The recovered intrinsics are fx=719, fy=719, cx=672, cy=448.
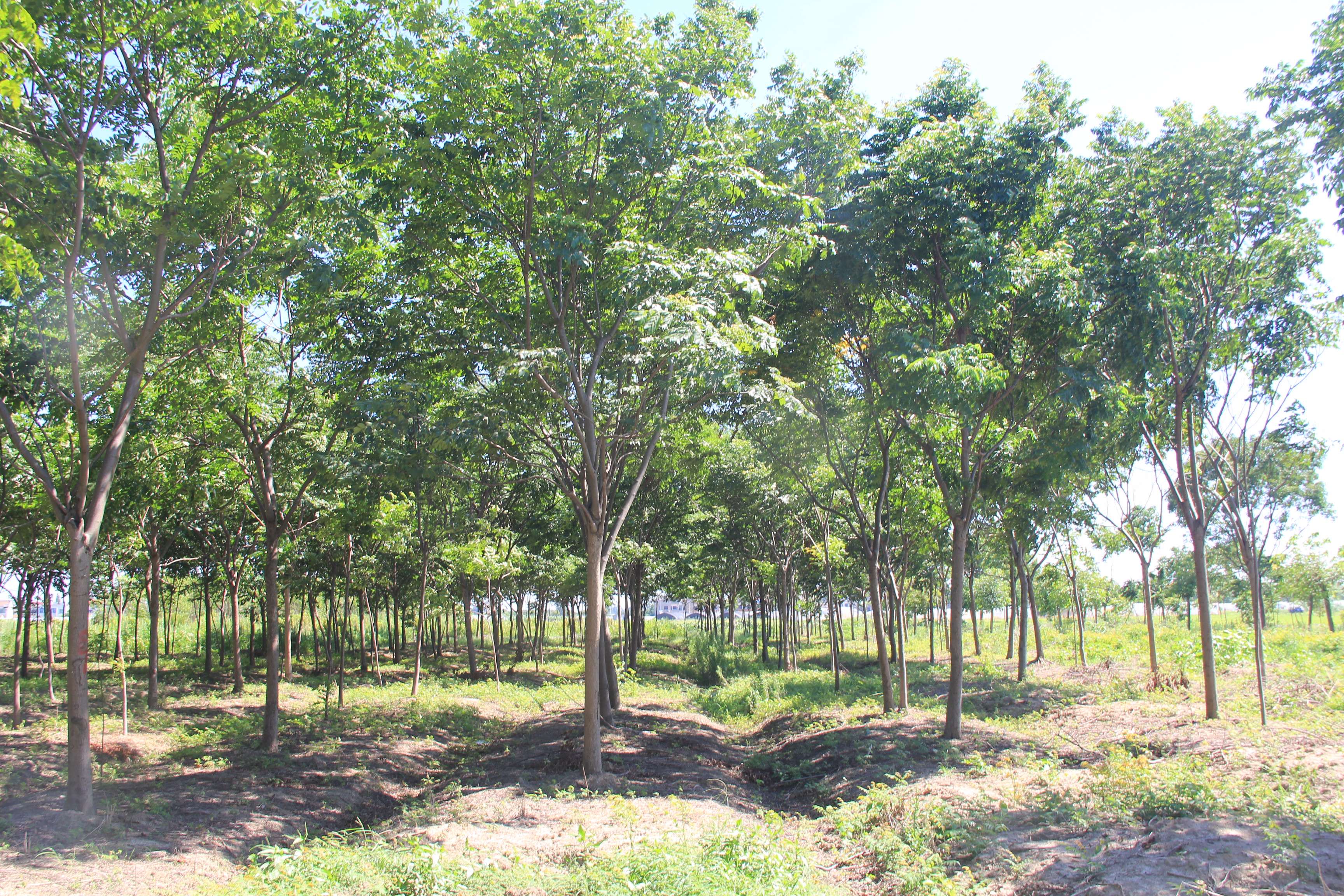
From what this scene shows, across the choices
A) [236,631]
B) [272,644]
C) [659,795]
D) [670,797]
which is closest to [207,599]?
[236,631]

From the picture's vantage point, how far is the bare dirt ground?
616 cm

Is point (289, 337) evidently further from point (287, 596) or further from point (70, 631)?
point (287, 596)

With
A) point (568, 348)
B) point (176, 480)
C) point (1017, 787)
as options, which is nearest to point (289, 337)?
point (176, 480)

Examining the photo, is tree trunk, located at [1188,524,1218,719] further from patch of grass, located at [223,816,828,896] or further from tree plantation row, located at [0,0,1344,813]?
patch of grass, located at [223,816,828,896]

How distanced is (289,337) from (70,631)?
250 inches

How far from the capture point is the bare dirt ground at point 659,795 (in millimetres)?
6164

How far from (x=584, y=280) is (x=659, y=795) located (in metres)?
7.54

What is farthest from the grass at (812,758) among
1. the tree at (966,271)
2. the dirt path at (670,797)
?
the tree at (966,271)

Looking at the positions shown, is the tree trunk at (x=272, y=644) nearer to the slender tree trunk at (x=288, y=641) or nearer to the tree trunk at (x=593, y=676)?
the tree trunk at (x=593, y=676)

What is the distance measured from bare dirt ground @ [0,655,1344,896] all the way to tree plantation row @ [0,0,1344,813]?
110 centimetres

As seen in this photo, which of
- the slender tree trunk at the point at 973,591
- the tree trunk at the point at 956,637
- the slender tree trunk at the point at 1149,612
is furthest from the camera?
the slender tree trunk at the point at 973,591

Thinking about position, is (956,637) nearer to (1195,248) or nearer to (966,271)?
(966,271)

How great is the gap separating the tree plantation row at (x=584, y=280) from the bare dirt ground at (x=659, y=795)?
1103 mm

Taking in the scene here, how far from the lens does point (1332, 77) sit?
6777 millimetres
